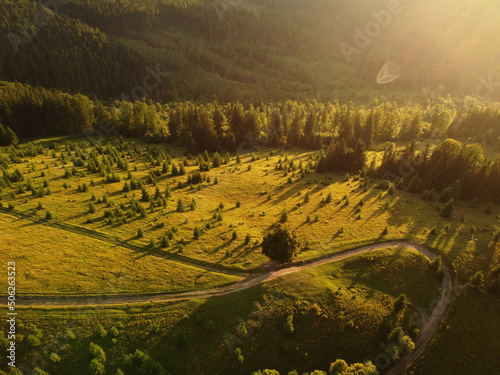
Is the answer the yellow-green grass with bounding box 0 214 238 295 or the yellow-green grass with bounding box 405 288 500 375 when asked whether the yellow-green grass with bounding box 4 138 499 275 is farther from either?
the yellow-green grass with bounding box 405 288 500 375

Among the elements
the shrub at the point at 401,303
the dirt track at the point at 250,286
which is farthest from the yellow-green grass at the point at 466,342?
the shrub at the point at 401,303

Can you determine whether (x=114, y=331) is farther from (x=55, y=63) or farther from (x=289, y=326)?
(x=55, y=63)

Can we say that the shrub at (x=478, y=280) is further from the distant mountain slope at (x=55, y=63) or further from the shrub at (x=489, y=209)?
the distant mountain slope at (x=55, y=63)

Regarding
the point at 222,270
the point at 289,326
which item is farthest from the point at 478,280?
the point at 222,270

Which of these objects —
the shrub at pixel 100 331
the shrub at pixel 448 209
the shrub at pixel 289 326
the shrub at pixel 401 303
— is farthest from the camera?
the shrub at pixel 448 209

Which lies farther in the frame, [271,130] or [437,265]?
[271,130]
